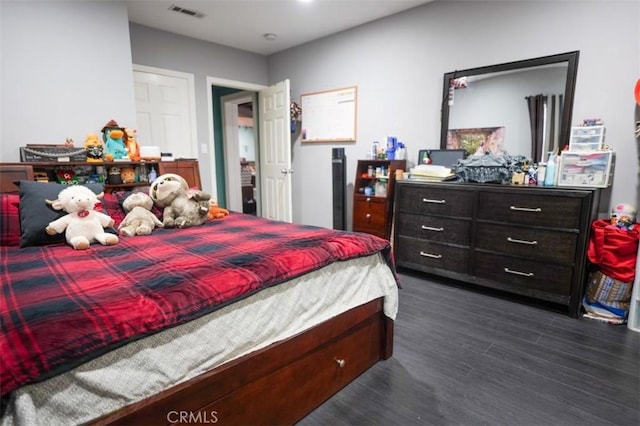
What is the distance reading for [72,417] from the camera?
82 cm

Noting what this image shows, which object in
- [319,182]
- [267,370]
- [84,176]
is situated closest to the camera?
[267,370]

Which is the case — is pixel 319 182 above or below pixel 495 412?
above

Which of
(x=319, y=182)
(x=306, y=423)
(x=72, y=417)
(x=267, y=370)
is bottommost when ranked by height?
(x=306, y=423)

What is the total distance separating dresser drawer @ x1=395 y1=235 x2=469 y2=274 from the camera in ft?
9.24

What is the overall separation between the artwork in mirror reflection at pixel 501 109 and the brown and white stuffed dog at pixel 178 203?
2.35m

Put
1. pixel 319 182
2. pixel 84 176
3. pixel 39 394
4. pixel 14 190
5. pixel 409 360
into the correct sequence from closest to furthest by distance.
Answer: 1. pixel 39 394
2. pixel 409 360
3. pixel 14 190
4. pixel 84 176
5. pixel 319 182

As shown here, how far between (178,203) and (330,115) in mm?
2561

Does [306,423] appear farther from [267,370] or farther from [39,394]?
[39,394]

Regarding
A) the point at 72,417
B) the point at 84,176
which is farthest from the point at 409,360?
the point at 84,176

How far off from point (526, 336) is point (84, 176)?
3611 mm

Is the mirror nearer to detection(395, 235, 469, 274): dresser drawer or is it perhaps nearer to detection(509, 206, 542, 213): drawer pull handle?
detection(509, 206, 542, 213): drawer pull handle

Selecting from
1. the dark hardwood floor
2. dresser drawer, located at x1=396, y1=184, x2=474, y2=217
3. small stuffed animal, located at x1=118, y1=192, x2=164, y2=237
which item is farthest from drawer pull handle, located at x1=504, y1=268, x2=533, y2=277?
small stuffed animal, located at x1=118, y1=192, x2=164, y2=237

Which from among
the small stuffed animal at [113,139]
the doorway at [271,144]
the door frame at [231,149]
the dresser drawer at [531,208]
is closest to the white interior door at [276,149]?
the doorway at [271,144]

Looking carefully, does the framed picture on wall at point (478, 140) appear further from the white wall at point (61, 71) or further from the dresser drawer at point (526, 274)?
the white wall at point (61, 71)
